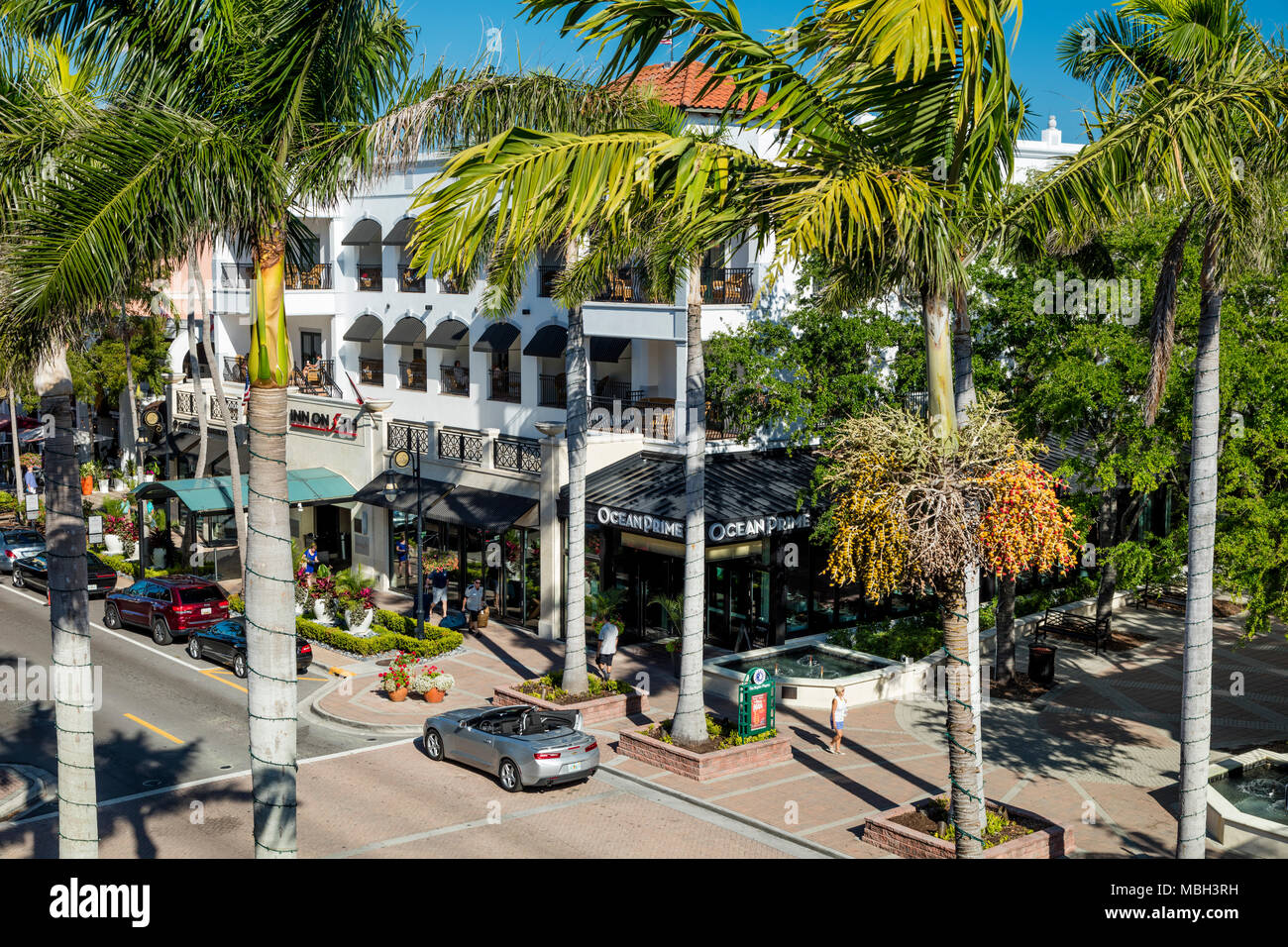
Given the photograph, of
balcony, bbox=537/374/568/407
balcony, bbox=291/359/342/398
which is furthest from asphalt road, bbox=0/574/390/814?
balcony, bbox=291/359/342/398

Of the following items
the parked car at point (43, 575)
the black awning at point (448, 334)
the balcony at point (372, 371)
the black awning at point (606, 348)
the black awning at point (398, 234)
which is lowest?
the parked car at point (43, 575)

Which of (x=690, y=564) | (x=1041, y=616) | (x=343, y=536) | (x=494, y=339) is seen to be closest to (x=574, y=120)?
(x=690, y=564)

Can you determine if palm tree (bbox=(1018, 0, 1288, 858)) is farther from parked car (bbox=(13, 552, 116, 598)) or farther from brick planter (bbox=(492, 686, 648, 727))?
parked car (bbox=(13, 552, 116, 598))

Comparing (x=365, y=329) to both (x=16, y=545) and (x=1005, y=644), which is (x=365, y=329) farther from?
(x=1005, y=644)

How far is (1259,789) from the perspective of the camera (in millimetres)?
21281

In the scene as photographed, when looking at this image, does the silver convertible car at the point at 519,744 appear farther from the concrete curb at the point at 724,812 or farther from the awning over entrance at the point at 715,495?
the awning over entrance at the point at 715,495

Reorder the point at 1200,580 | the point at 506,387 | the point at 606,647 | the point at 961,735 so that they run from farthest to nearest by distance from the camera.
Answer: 1. the point at 506,387
2. the point at 606,647
3. the point at 961,735
4. the point at 1200,580

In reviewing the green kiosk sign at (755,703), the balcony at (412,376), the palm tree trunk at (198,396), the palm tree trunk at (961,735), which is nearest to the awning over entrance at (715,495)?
the green kiosk sign at (755,703)

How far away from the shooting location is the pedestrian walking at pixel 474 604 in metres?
35.5

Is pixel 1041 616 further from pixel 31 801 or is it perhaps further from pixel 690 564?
pixel 31 801

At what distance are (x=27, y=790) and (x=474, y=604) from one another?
14.7m

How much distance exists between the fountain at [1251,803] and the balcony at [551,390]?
22.6 metres

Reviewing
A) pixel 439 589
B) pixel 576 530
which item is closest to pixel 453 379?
pixel 439 589

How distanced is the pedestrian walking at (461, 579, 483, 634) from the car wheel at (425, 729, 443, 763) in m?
10.6
